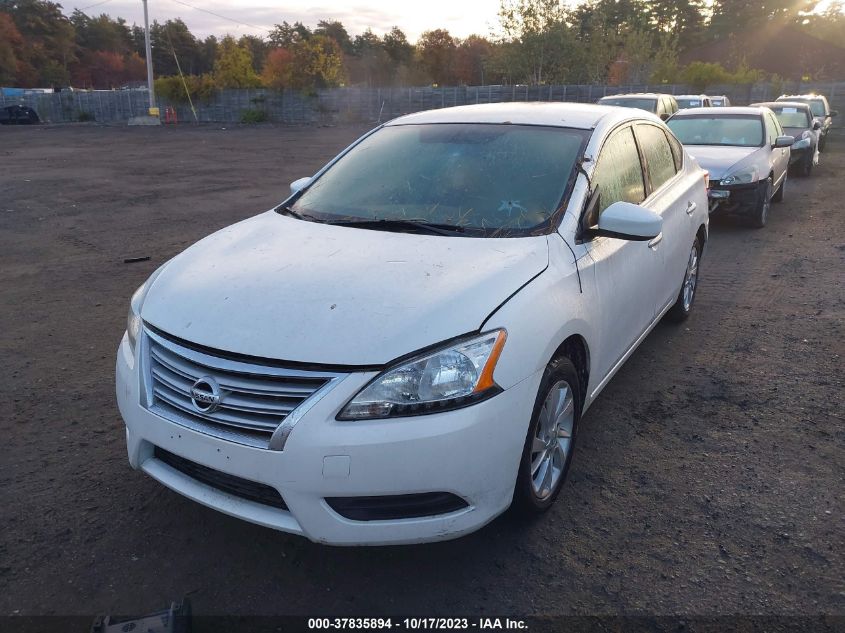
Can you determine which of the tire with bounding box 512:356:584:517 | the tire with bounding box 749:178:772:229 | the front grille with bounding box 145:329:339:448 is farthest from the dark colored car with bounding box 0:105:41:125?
the tire with bounding box 512:356:584:517

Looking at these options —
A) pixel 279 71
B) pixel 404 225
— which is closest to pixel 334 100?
pixel 279 71

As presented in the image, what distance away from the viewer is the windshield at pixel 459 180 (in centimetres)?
344

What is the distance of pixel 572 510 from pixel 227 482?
1.54 meters

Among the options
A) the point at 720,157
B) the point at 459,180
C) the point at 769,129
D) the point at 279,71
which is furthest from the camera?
the point at 279,71

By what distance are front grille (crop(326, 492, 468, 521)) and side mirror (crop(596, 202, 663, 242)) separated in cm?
155

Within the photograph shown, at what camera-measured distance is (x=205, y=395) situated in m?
2.51

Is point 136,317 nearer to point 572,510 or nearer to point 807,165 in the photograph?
Answer: point 572,510

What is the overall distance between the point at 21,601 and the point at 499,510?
1.80m

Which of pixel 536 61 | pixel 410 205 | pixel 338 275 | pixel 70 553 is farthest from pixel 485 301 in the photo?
pixel 536 61

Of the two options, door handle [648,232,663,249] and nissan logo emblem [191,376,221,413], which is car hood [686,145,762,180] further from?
nissan logo emblem [191,376,221,413]

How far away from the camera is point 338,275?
9.43 feet

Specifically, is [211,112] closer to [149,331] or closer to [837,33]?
[149,331]

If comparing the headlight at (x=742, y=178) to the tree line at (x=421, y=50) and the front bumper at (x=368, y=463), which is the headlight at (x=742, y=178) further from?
the tree line at (x=421, y=50)

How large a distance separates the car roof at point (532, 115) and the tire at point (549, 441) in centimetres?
158
